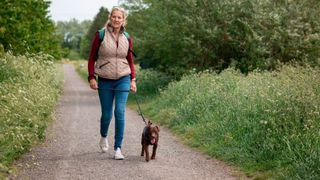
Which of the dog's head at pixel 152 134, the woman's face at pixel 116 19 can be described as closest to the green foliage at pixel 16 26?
the woman's face at pixel 116 19

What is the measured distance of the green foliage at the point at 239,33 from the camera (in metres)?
19.4

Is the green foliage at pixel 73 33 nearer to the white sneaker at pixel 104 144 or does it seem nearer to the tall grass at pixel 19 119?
the tall grass at pixel 19 119

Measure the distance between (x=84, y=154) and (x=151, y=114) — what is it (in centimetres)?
705

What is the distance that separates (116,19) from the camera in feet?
25.1

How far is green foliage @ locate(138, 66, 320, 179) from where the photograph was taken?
6.94 metres

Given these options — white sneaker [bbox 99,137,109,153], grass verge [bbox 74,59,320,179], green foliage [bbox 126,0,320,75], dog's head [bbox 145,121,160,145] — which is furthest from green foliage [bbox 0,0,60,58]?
dog's head [bbox 145,121,160,145]

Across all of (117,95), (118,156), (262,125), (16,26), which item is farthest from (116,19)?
(16,26)

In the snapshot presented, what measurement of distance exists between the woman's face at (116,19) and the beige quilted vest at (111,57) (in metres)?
0.17

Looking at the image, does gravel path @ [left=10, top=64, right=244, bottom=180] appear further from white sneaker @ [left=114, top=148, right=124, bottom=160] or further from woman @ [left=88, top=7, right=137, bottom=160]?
woman @ [left=88, top=7, right=137, bottom=160]

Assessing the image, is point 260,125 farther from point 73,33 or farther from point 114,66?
point 73,33

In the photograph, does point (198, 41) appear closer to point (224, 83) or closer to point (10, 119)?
point (224, 83)

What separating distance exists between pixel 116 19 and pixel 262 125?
3015mm

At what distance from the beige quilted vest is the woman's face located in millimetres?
168

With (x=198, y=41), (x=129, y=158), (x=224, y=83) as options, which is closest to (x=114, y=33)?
(x=129, y=158)
